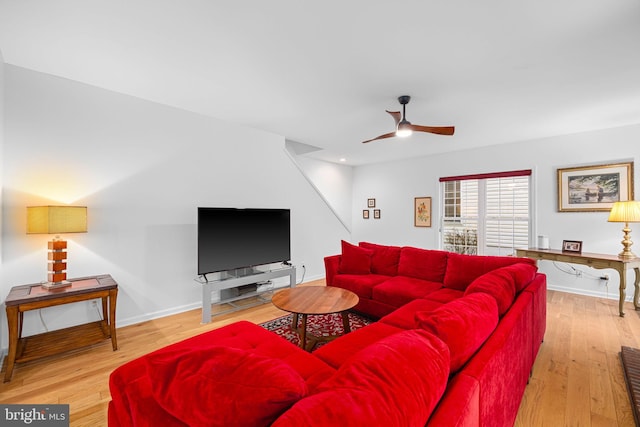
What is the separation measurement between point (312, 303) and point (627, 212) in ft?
13.0

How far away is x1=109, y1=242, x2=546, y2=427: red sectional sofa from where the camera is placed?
0.73 m

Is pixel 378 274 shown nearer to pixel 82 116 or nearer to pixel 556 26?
pixel 556 26

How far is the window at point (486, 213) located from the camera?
4.80 meters

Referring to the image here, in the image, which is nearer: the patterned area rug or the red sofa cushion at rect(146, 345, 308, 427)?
the red sofa cushion at rect(146, 345, 308, 427)

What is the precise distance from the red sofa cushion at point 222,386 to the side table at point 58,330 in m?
2.08

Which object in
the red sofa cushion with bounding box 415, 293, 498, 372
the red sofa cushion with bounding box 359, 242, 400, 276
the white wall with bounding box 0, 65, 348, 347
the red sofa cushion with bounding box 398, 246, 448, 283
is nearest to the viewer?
the red sofa cushion with bounding box 415, 293, 498, 372

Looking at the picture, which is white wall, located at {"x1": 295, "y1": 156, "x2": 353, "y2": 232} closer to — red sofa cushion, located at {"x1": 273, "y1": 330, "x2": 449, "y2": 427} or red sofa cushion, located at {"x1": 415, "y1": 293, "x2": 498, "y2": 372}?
red sofa cushion, located at {"x1": 415, "y1": 293, "x2": 498, "y2": 372}

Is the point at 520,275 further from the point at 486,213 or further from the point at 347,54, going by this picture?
the point at 486,213

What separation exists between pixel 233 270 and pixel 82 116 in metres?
2.27

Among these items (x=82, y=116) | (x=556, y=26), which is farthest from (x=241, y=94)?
(x=556, y=26)

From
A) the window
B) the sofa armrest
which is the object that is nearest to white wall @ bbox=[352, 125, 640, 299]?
the window

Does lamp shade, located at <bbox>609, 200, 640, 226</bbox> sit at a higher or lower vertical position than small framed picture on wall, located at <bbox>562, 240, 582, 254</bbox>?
higher

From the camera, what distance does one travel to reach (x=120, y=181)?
3.02m

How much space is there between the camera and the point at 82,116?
2.78 metres
